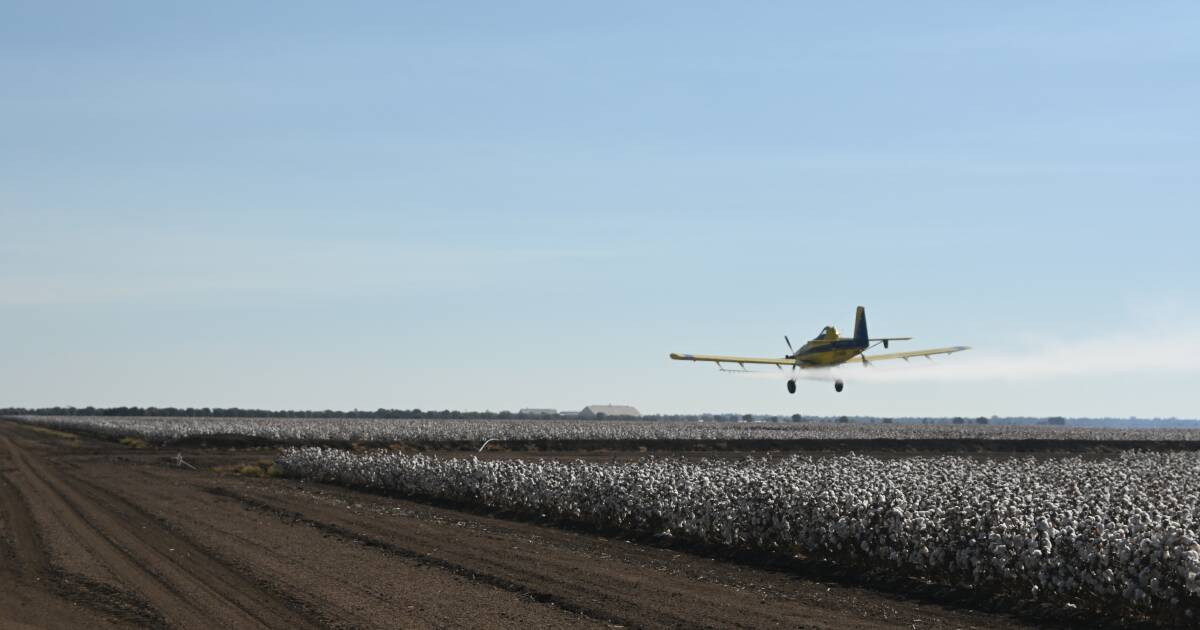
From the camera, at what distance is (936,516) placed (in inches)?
810

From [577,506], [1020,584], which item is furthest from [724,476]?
[1020,584]

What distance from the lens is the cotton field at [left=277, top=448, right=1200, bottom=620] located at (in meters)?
16.6

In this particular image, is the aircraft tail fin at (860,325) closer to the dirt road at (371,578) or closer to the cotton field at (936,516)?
the cotton field at (936,516)

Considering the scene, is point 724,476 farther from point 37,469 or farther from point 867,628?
point 37,469

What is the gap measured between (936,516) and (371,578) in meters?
10.1

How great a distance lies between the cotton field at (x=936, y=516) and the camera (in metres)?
16.6

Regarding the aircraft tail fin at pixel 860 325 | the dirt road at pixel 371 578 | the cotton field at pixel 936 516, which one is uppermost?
the aircraft tail fin at pixel 860 325

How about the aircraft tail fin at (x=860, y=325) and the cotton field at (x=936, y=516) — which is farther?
the aircraft tail fin at (x=860, y=325)

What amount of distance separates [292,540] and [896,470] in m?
16.0

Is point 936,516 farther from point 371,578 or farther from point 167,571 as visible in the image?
point 167,571

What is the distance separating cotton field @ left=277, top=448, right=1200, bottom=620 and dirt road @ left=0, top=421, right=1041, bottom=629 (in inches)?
46.3

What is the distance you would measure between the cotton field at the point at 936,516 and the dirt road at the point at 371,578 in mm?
1177

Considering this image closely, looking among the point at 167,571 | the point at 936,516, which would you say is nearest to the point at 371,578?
the point at 167,571

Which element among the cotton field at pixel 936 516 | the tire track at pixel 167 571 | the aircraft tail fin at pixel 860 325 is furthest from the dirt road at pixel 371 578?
the aircraft tail fin at pixel 860 325
